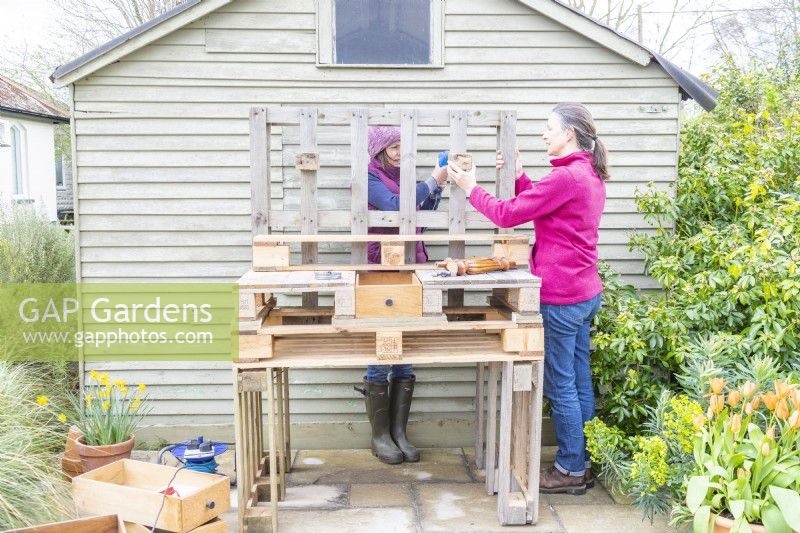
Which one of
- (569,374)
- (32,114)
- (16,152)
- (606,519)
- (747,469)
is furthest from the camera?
(16,152)

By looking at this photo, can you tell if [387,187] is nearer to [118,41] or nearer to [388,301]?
[388,301]

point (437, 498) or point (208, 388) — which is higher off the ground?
point (208, 388)

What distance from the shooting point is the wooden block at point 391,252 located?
3.90 m

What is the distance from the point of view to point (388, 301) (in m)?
3.54

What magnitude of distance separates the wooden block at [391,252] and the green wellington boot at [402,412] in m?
1.13

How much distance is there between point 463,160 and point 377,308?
102 centimetres

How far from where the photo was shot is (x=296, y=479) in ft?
14.9

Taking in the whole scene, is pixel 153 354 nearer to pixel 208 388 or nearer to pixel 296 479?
pixel 208 388

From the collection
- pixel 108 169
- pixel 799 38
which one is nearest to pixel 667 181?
pixel 108 169

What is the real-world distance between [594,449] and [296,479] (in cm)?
188

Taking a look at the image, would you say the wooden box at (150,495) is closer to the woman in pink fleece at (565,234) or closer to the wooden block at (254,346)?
the wooden block at (254,346)

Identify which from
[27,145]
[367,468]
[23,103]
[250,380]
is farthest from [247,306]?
[27,145]

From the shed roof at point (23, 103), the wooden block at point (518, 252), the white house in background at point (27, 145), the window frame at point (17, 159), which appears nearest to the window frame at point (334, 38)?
the wooden block at point (518, 252)

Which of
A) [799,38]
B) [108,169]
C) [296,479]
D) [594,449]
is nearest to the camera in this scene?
[594,449]
